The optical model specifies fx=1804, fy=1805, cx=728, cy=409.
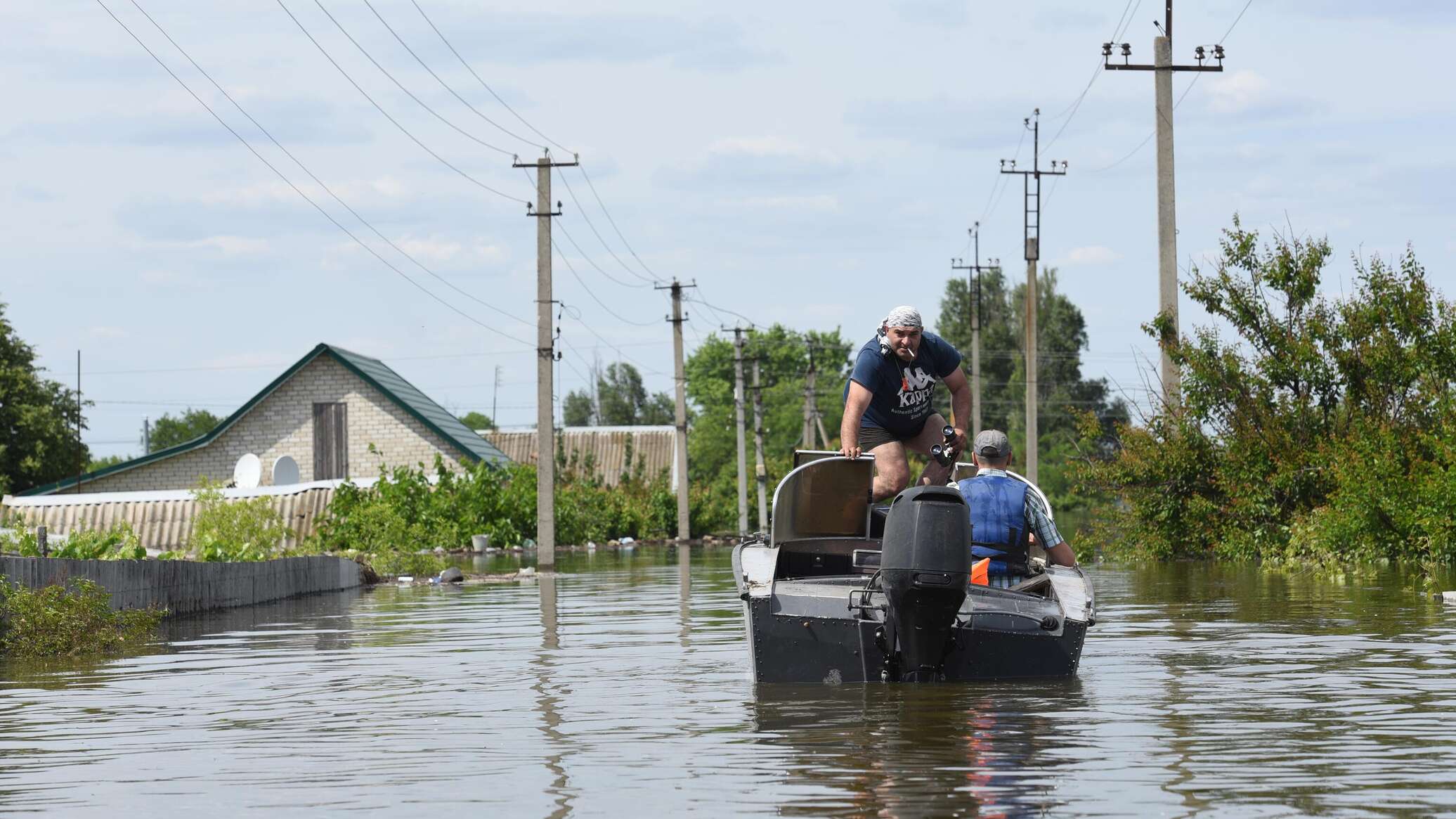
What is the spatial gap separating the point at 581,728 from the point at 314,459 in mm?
50902

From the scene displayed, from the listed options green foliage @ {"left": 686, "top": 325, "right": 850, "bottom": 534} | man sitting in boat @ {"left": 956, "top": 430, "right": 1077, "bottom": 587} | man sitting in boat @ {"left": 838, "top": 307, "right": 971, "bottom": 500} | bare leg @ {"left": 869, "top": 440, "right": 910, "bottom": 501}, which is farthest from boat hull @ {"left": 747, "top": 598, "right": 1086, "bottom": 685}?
green foliage @ {"left": 686, "top": 325, "right": 850, "bottom": 534}

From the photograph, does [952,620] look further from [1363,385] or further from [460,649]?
[1363,385]

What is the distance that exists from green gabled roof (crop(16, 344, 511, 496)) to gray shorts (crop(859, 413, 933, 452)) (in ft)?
146

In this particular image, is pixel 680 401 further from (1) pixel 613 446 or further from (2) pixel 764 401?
(2) pixel 764 401

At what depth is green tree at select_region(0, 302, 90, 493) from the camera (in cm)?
5791

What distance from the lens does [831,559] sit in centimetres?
1170

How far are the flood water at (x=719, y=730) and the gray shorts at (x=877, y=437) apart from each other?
172 cm

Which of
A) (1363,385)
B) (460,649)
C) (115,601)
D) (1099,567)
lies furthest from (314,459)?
(460,649)

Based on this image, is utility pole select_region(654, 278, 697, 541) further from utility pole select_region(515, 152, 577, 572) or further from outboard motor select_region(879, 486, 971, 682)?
outboard motor select_region(879, 486, 971, 682)

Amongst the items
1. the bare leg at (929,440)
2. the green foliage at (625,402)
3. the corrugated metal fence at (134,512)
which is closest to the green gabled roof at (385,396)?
the corrugated metal fence at (134,512)

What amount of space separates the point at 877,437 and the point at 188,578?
1013 cm

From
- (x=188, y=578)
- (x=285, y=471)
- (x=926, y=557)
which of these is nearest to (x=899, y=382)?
(x=926, y=557)

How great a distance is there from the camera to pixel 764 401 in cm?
11069

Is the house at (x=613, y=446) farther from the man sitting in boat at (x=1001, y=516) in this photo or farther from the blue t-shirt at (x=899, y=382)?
the man sitting in boat at (x=1001, y=516)
